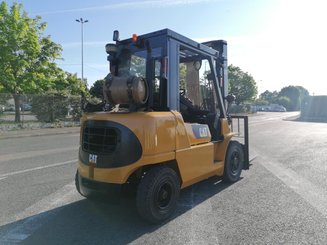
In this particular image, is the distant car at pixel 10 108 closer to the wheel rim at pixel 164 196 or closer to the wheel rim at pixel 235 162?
the wheel rim at pixel 235 162

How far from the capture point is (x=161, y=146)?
4637mm

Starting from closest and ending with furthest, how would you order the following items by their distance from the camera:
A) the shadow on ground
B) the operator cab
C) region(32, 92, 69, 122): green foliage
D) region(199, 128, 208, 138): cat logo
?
1. the shadow on ground
2. the operator cab
3. region(199, 128, 208, 138): cat logo
4. region(32, 92, 69, 122): green foliage

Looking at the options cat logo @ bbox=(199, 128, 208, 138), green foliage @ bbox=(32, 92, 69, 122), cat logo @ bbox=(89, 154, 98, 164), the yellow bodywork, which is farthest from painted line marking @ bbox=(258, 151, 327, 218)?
green foliage @ bbox=(32, 92, 69, 122)

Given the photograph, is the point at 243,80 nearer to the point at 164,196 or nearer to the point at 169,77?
the point at 169,77

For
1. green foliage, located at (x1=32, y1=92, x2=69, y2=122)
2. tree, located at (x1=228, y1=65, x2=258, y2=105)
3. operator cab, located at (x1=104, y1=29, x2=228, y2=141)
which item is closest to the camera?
operator cab, located at (x1=104, y1=29, x2=228, y2=141)

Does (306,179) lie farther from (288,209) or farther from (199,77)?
(199,77)

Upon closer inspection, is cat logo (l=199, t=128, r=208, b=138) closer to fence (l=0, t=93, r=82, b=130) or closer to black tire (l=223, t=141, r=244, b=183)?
black tire (l=223, t=141, r=244, b=183)

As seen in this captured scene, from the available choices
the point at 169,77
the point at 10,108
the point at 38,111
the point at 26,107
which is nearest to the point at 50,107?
the point at 38,111

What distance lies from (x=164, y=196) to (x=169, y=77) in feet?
5.83

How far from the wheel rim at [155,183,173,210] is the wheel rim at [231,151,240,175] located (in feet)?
7.52

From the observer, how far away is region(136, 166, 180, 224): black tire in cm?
445

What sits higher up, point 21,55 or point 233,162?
point 21,55

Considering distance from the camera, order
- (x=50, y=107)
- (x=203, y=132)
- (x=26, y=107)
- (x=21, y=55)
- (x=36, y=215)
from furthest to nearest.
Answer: (x=21, y=55) < (x=50, y=107) < (x=26, y=107) < (x=203, y=132) < (x=36, y=215)

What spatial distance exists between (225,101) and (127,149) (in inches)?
125
